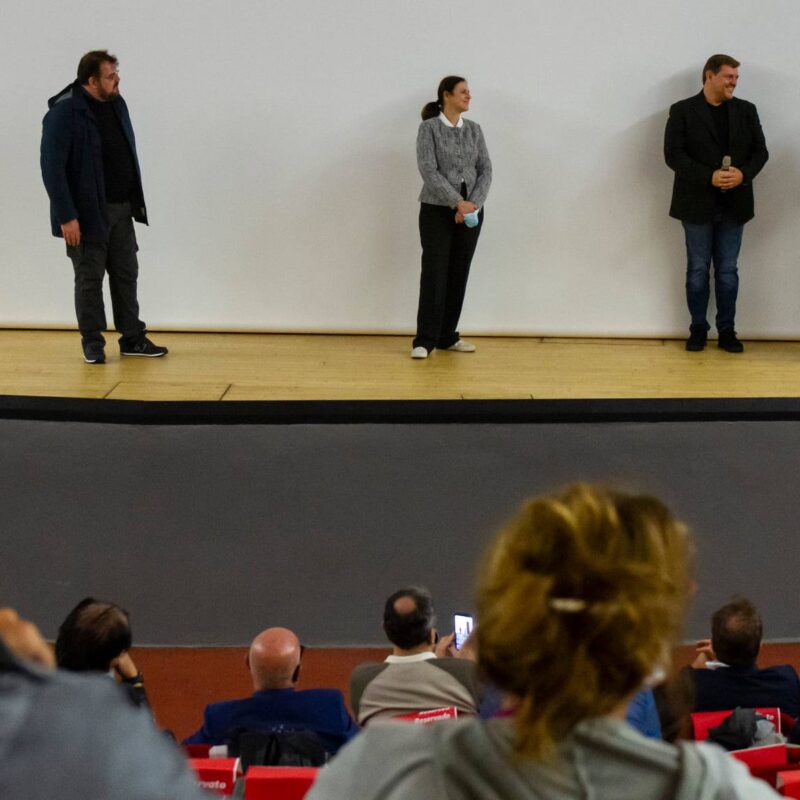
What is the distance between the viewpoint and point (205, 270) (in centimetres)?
533

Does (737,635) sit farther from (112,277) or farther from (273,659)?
(112,277)

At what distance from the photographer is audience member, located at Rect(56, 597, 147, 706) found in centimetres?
215

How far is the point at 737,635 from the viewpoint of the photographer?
7.57 ft

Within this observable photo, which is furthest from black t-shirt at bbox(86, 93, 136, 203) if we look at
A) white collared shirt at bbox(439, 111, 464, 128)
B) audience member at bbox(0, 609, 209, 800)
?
audience member at bbox(0, 609, 209, 800)

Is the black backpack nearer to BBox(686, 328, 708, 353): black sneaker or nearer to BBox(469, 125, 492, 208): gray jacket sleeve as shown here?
BBox(469, 125, 492, 208): gray jacket sleeve

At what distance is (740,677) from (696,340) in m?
3.06

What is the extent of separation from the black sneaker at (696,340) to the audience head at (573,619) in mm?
4533

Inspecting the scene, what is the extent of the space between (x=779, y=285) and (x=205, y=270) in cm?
283

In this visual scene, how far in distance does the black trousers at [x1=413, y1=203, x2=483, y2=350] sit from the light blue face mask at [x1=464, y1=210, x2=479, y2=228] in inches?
3.6

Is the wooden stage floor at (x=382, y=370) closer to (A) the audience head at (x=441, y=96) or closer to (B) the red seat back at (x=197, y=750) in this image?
(A) the audience head at (x=441, y=96)

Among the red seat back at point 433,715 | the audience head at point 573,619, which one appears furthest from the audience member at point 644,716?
the audience head at point 573,619

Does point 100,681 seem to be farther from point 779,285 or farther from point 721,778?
point 779,285

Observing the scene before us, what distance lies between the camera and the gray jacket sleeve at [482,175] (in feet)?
15.5

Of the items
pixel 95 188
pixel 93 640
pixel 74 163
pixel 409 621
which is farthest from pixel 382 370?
pixel 93 640
